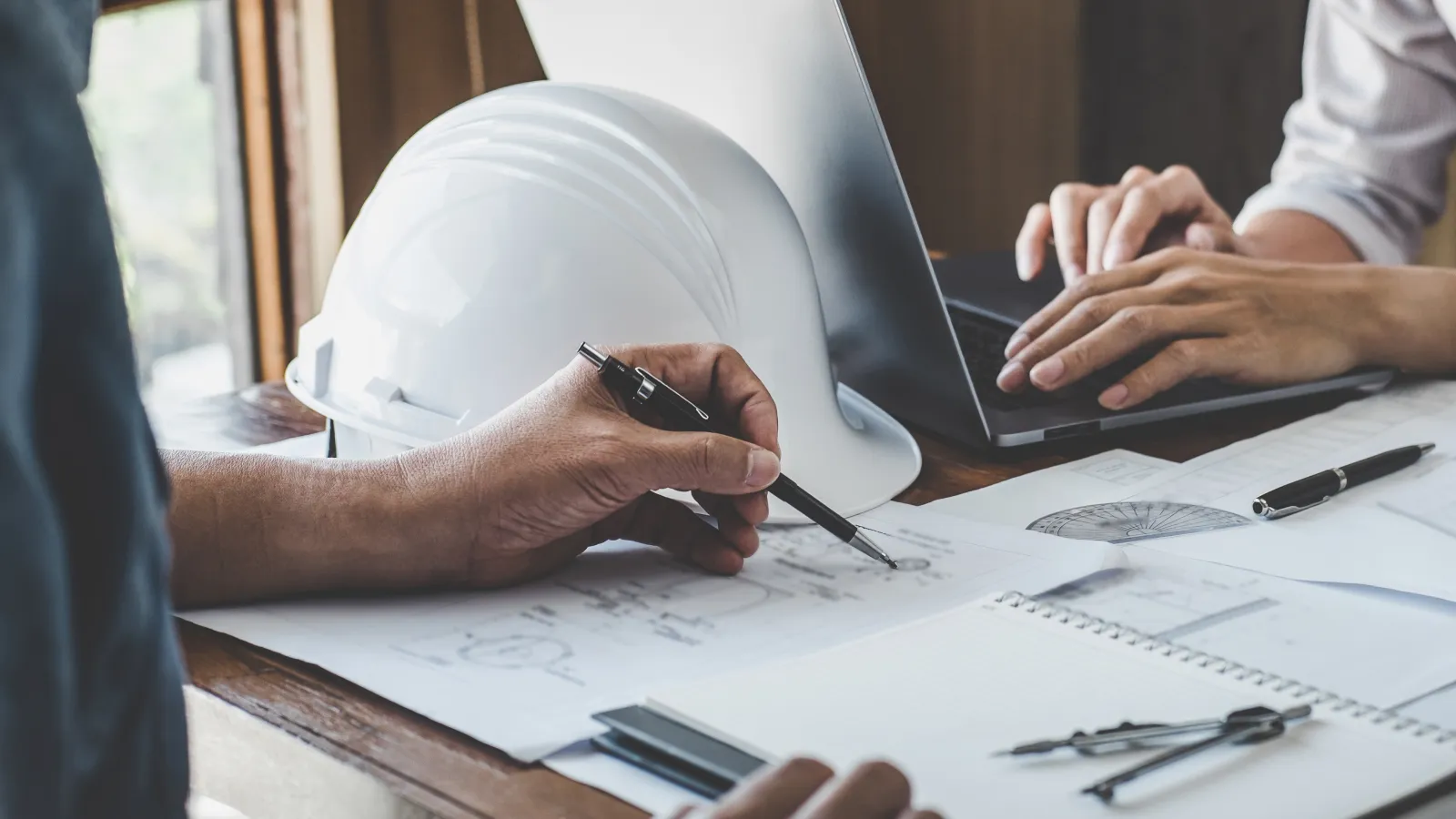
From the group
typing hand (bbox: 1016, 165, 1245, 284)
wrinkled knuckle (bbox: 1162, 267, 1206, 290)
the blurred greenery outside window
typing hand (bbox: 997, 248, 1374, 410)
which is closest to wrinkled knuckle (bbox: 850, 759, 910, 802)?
typing hand (bbox: 997, 248, 1374, 410)

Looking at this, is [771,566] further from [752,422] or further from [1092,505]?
[1092,505]

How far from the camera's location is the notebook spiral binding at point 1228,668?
1.77 ft

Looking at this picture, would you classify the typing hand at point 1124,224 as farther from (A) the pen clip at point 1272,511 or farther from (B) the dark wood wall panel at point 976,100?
(B) the dark wood wall panel at point 976,100

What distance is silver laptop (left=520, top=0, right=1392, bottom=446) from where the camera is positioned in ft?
3.01

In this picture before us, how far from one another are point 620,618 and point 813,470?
0.22 m

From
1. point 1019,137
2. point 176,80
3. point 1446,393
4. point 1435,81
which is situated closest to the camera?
point 1446,393

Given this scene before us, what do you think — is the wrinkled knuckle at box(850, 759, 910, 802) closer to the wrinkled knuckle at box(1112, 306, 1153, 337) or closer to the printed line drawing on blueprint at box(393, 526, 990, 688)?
the printed line drawing on blueprint at box(393, 526, 990, 688)

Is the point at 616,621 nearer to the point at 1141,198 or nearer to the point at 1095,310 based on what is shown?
the point at 1095,310

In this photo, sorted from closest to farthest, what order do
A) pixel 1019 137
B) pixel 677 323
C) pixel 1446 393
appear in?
pixel 677 323, pixel 1446 393, pixel 1019 137

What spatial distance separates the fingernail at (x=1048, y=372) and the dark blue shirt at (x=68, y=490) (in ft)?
2.45

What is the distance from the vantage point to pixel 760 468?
722 millimetres

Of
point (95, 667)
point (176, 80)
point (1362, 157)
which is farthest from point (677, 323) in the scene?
point (176, 80)

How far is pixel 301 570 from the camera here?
705 millimetres

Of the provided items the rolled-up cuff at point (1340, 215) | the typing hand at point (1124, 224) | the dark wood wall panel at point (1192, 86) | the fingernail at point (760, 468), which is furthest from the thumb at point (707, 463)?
the dark wood wall panel at point (1192, 86)
